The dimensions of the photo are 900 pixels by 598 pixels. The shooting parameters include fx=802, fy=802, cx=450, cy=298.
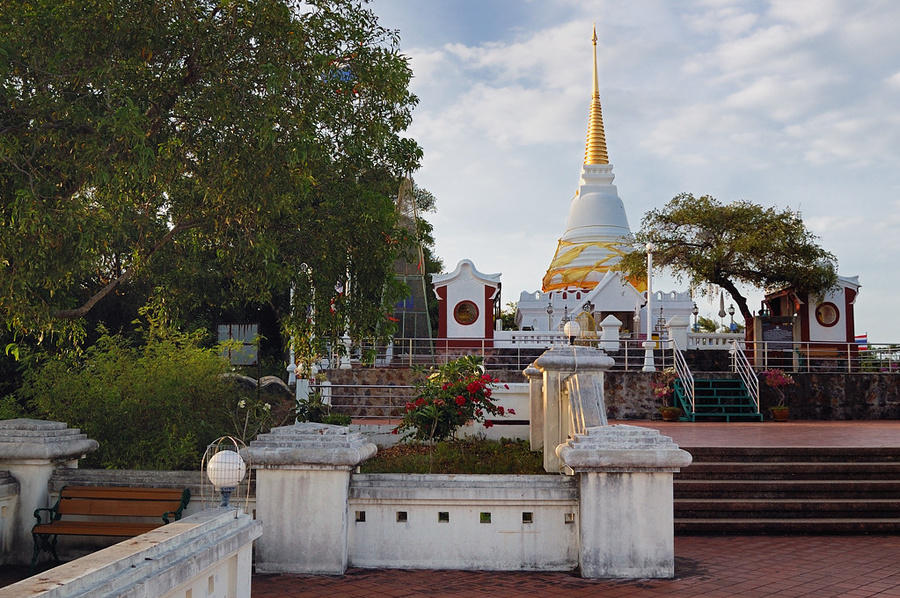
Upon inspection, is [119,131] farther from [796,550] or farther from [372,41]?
[796,550]

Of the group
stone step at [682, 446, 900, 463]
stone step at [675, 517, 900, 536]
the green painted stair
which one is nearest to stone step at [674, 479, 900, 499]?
stone step at [675, 517, 900, 536]

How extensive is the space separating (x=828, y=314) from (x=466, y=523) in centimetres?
2556

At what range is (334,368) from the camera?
20281mm

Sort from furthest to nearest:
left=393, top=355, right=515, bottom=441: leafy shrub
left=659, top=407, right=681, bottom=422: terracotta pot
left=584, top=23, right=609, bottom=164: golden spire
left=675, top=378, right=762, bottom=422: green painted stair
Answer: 1. left=584, top=23, right=609, bottom=164: golden spire
2. left=675, top=378, right=762, bottom=422: green painted stair
3. left=659, top=407, right=681, bottom=422: terracotta pot
4. left=393, top=355, right=515, bottom=441: leafy shrub

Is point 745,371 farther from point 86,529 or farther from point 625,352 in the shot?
point 86,529

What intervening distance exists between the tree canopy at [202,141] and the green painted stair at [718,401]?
38.5 ft

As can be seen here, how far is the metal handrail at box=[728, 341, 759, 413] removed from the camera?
20031 mm

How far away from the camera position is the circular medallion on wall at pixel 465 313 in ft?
96.0

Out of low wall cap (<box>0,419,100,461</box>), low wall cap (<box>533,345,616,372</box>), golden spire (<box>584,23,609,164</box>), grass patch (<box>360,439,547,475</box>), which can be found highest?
golden spire (<box>584,23,609,164</box>)

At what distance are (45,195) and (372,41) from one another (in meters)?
4.20

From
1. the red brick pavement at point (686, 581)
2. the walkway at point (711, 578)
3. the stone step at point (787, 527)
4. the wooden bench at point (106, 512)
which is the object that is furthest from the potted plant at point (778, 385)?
the wooden bench at point (106, 512)

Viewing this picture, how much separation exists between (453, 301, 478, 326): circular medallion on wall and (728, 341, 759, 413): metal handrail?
985 centimetres

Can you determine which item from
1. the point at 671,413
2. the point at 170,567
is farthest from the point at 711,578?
the point at 671,413

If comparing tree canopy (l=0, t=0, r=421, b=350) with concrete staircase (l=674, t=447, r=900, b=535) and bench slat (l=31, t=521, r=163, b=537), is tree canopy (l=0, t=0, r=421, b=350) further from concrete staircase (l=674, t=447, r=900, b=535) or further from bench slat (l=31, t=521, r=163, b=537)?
concrete staircase (l=674, t=447, r=900, b=535)
